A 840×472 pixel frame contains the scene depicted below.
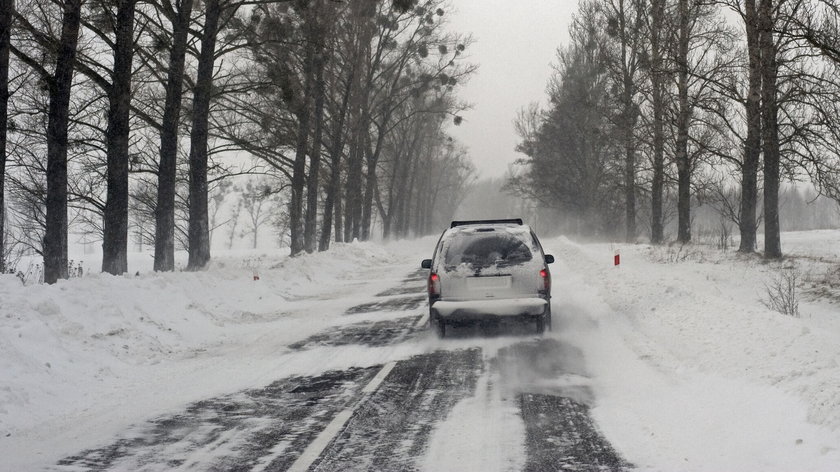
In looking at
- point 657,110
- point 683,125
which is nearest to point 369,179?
point 657,110

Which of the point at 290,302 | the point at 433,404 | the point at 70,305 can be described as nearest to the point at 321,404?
the point at 433,404

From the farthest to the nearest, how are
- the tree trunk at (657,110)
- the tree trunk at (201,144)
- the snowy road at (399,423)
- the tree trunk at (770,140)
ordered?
the tree trunk at (657,110), the tree trunk at (201,144), the tree trunk at (770,140), the snowy road at (399,423)

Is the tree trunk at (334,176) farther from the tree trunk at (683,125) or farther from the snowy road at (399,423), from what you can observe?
the snowy road at (399,423)

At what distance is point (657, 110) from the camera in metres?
22.3

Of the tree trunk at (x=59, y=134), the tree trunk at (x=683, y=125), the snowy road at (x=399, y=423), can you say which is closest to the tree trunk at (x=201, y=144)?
the tree trunk at (x=59, y=134)

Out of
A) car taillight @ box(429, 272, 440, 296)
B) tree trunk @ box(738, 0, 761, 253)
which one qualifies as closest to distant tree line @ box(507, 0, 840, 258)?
tree trunk @ box(738, 0, 761, 253)

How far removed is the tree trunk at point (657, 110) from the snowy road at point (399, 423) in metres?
11.8

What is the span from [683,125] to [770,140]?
3252 mm

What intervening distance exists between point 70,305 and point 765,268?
16058 mm

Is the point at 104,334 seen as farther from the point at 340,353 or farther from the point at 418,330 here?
the point at 418,330

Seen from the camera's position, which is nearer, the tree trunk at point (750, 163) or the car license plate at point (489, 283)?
the car license plate at point (489, 283)

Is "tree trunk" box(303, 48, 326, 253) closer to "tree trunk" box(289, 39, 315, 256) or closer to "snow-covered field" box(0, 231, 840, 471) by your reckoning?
"tree trunk" box(289, 39, 315, 256)

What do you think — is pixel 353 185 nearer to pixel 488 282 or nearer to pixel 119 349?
pixel 488 282

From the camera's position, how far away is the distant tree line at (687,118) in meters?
14.3
